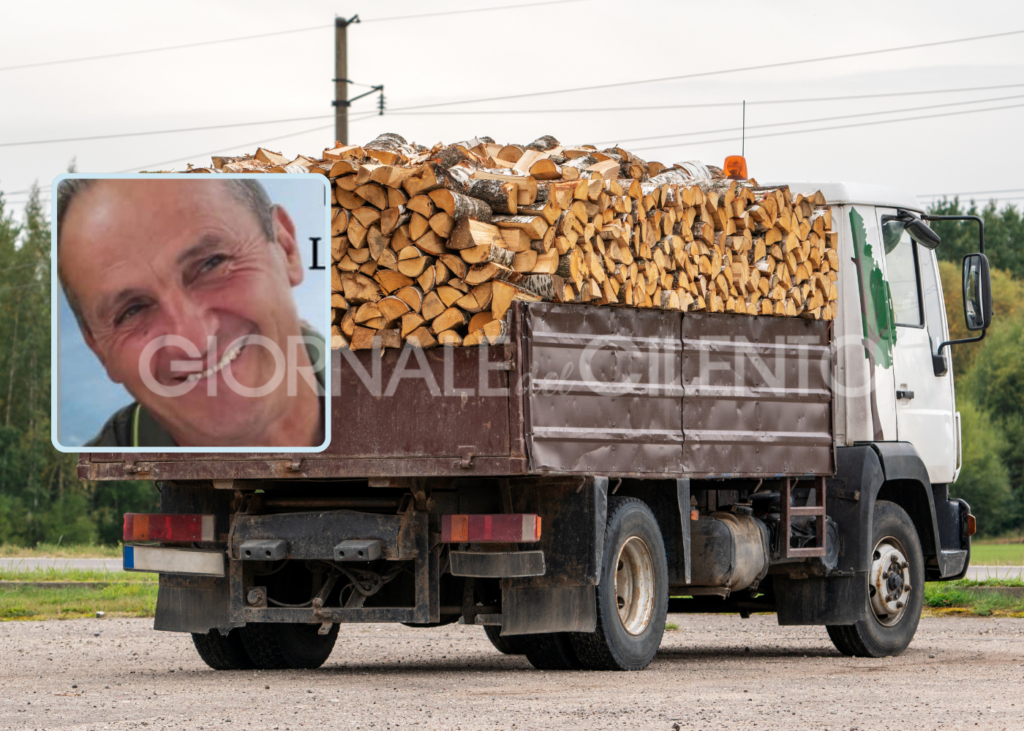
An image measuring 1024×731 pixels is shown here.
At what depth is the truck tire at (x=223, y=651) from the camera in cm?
1030

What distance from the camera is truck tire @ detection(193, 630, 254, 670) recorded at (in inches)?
405

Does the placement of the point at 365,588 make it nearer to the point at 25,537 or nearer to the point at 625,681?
the point at 625,681

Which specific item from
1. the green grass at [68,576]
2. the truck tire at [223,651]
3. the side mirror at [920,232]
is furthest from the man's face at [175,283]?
the green grass at [68,576]

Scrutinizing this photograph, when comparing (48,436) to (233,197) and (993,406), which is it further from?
(233,197)

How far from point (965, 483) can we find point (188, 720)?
187ft

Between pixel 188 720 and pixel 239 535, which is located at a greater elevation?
pixel 239 535

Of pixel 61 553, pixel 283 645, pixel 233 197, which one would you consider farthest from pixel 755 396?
pixel 61 553

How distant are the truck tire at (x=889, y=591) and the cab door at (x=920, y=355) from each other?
1.86ft

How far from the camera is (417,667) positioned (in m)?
10.9

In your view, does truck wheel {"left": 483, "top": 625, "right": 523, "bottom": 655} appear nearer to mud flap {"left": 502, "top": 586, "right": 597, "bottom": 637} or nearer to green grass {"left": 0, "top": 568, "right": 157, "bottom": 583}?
mud flap {"left": 502, "top": 586, "right": 597, "bottom": 637}

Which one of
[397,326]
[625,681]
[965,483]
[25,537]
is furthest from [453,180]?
[965,483]

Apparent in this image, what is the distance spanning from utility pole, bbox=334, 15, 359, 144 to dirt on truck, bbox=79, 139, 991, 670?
44.1 ft

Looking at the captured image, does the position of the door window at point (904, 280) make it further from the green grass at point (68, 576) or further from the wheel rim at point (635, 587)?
the green grass at point (68, 576)

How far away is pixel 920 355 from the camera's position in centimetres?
1202
